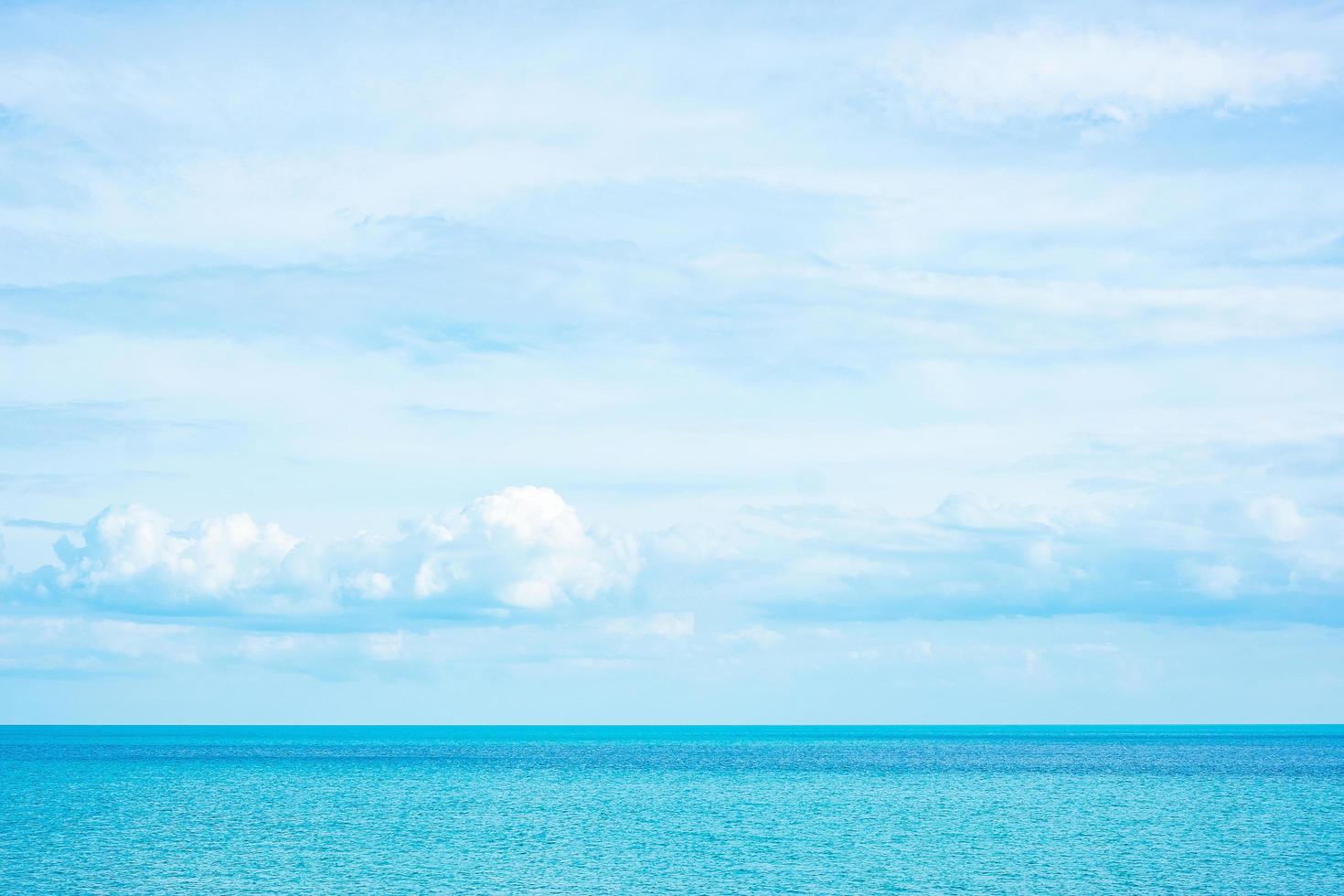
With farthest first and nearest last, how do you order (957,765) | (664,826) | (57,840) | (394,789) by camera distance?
(957,765)
(394,789)
(664,826)
(57,840)

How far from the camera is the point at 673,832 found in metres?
79.2

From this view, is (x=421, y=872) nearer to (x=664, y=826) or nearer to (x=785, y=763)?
(x=664, y=826)

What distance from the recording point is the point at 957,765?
158m

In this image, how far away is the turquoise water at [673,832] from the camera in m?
60.7

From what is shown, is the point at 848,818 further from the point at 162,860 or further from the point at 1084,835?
the point at 162,860

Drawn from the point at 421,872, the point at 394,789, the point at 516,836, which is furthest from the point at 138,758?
the point at 421,872

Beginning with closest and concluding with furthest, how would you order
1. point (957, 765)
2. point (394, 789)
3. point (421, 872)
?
1. point (421, 872)
2. point (394, 789)
3. point (957, 765)

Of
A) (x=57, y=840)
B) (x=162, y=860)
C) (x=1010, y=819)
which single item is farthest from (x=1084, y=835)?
(x=57, y=840)

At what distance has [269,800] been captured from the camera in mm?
100312

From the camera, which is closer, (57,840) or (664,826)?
(57,840)

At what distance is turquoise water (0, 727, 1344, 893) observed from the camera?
60.7 metres

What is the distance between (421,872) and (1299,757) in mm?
157639

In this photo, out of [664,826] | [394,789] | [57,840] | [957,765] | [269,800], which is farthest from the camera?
[957,765]

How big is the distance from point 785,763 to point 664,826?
83.9 m
